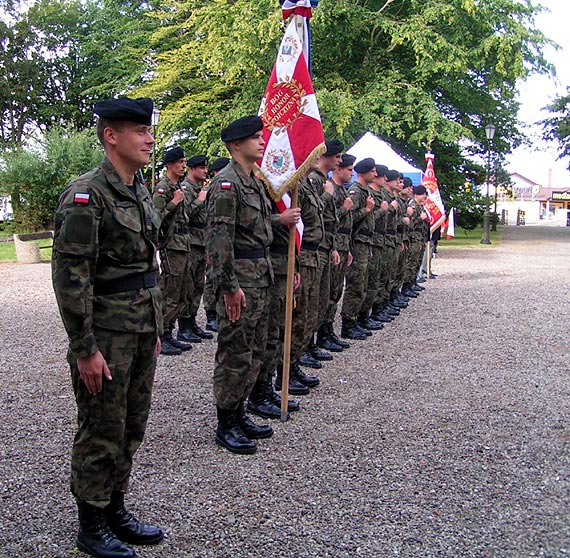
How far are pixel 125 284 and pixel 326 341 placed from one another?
5068mm

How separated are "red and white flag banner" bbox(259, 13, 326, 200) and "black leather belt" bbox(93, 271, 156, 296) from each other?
7.55 ft

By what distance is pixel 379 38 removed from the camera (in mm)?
24203

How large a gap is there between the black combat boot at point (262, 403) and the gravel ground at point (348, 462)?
0.17m

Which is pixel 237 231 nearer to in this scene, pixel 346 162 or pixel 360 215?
pixel 346 162

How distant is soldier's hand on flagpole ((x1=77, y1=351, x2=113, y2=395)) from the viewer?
10.0 feet

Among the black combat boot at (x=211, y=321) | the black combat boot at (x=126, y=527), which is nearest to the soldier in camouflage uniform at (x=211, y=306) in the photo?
the black combat boot at (x=211, y=321)

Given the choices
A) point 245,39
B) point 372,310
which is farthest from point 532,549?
point 245,39

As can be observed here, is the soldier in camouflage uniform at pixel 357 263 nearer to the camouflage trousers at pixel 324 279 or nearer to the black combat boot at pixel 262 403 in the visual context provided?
the camouflage trousers at pixel 324 279

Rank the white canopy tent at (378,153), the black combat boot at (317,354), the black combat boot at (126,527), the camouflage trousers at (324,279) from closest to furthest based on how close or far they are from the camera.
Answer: the black combat boot at (126,527)
the camouflage trousers at (324,279)
the black combat boot at (317,354)
the white canopy tent at (378,153)

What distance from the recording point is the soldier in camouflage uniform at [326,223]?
6762 mm

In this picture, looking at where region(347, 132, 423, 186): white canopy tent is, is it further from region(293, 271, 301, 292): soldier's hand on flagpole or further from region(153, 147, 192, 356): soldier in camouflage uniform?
region(293, 271, 301, 292): soldier's hand on flagpole

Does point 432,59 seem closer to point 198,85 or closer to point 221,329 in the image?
point 198,85

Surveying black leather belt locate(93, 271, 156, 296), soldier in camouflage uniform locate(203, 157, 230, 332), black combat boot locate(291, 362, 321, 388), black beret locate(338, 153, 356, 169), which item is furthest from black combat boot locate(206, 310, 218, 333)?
black leather belt locate(93, 271, 156, 296)

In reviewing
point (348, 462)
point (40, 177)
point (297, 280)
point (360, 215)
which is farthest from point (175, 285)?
point (40, 177)
